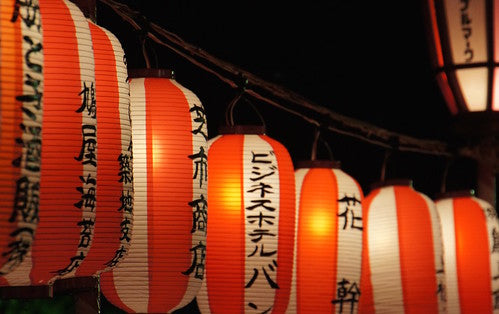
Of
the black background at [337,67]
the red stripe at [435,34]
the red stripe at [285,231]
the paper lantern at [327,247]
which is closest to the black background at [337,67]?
the black background at [337,67]

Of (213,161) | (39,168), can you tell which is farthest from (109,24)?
(39,168)

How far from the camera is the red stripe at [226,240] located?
703 centimetres

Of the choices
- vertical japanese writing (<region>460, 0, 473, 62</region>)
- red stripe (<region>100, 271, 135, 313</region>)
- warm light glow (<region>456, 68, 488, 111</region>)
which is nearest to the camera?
red stripe (<region>100, 271, 135, 313</region>)

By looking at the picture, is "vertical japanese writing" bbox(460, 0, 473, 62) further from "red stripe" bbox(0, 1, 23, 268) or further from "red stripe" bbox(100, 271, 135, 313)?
"red stripe" bbox(0, 1, 23, 268)

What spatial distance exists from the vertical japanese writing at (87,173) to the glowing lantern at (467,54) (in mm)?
5428

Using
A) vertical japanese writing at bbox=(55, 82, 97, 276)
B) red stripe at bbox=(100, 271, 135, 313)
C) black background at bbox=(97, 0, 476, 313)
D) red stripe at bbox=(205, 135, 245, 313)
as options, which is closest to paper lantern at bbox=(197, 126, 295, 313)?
red stripe at bbox=(205, 135, 245, 313)

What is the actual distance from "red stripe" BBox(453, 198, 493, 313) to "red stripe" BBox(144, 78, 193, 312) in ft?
15.8

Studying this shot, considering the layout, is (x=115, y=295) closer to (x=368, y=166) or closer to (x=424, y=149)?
(x=424, y=149)

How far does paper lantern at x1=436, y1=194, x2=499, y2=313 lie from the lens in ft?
33.8

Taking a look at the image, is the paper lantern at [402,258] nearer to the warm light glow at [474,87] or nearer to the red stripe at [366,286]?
the red stripe at [366,286]

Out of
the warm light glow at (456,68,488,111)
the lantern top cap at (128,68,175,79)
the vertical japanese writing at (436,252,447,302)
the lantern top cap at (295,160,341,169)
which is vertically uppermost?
the warm light glow at (456,68,488,111)

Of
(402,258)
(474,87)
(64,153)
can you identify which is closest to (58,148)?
(64,153)

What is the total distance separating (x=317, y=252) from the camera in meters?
7.88

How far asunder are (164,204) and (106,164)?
37.2 inches
